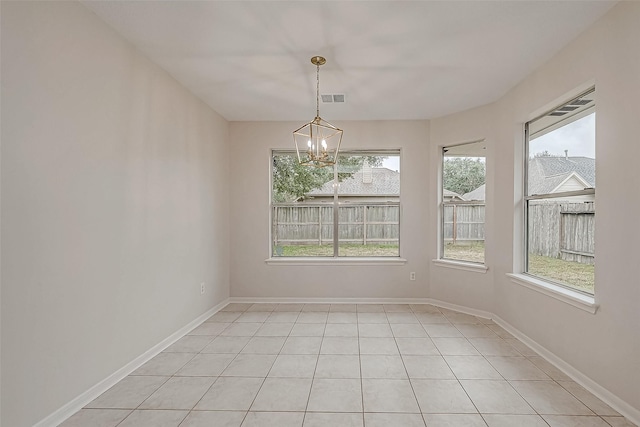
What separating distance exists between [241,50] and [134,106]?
978mm

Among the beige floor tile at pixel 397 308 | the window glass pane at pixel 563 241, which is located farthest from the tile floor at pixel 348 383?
the window glass pane at pixel 563 241

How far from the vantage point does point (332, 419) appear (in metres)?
1.90

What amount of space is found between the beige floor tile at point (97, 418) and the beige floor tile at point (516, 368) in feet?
8.94

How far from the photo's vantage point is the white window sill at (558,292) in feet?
7.36

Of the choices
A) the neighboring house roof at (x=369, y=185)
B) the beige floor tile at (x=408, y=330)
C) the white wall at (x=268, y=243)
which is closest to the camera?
the beige floor tile at (x=408, y=330)

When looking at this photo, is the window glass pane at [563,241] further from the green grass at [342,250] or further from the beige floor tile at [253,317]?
the beige floor tile at [253,317]

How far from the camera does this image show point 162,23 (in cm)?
219

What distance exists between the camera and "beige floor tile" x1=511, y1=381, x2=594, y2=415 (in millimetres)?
1992

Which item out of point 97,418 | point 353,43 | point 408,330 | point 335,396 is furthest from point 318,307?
point 353,43

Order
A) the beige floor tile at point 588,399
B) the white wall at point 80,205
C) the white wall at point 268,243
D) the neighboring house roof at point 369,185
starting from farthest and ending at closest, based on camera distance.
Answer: the neighboring house roof at point 369,185 → the white wall at point 268,243 → the beige floor tile at point 588,399 → the white wall at point 80,205

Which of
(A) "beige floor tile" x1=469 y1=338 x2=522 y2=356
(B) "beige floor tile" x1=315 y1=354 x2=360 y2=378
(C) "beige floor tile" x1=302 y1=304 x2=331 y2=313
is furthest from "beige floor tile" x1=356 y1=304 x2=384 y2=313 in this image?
(B) "beige floor tile" x1=315 y1=354 x2=360 y2=378

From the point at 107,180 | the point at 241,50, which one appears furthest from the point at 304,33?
the point at 107,180

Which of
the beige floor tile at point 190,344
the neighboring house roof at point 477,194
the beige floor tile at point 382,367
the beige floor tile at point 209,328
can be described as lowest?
the beige floor tile at point 209,328

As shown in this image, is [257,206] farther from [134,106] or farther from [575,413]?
[575,413]
